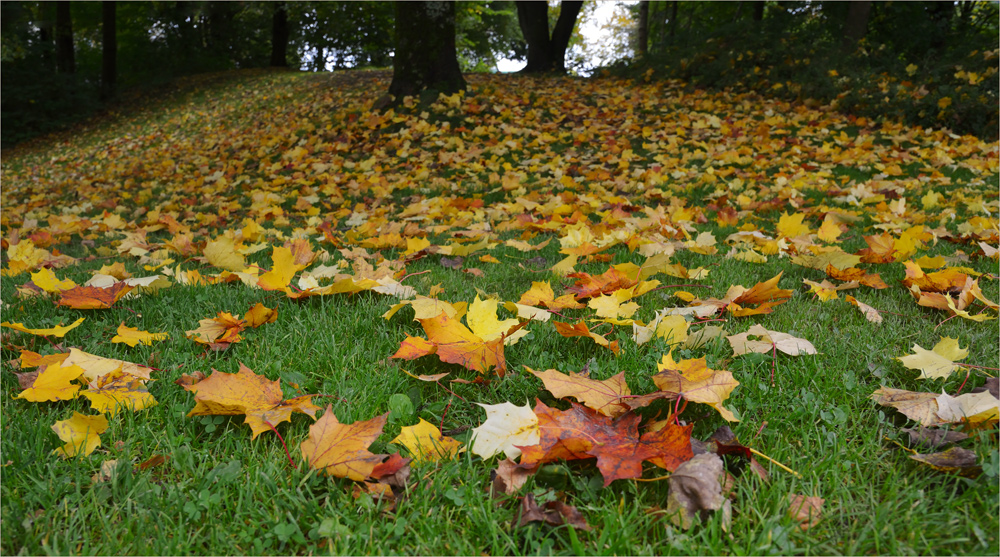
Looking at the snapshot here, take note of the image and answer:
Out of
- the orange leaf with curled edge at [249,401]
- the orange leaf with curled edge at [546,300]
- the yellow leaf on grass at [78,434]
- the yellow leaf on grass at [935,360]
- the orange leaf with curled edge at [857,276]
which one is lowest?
the yellow leaf on grass at [78,434]

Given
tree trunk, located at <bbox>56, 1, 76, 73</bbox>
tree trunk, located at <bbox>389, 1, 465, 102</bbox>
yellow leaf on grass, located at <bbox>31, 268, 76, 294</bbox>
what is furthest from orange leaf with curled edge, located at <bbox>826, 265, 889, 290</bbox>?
tree trunk, located at <bbox>56, 1, 76, 73</bbox>

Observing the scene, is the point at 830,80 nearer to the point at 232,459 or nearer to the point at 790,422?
the point at 790,422

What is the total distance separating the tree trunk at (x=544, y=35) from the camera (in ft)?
40.1

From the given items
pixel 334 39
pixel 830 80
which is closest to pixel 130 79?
pixel 334 39

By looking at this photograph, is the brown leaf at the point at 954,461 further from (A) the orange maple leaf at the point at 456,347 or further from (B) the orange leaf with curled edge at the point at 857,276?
(B) the orange leaf with curled edge at the point at 857,276

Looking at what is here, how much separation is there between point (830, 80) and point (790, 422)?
7851mm

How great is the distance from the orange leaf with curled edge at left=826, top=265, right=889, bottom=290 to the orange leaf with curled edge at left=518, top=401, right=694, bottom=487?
4.86 ft

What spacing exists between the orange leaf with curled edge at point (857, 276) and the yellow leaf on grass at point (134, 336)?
8.12 ft

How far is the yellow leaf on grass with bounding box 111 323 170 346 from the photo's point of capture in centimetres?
167

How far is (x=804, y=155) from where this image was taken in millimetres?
5586

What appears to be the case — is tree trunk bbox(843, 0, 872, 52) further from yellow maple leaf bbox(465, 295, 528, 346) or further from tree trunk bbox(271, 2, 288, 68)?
tree trunk bbox(271, 2, 288, 68)

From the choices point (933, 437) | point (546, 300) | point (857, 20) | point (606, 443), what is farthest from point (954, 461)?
point (857, 20)

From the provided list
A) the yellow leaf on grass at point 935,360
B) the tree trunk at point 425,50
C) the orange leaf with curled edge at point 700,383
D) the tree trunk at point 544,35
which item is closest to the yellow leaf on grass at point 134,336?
the orange leaf with curled edge at point 700,383

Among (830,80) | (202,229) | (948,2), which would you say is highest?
(948,2)
